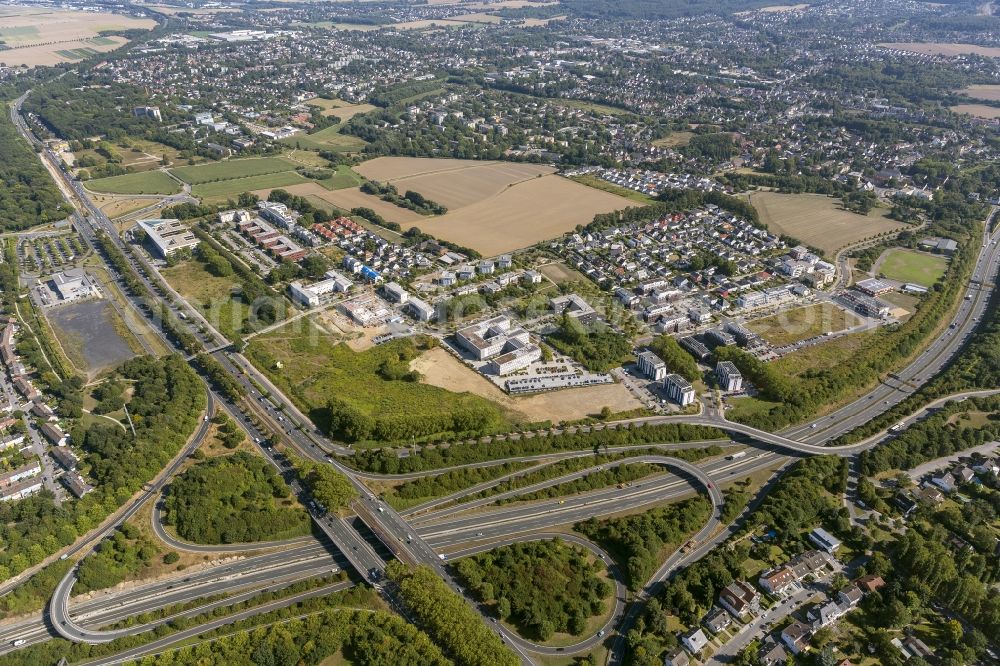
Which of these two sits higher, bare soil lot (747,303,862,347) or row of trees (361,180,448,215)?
bare soil lot (747,303,862,347)

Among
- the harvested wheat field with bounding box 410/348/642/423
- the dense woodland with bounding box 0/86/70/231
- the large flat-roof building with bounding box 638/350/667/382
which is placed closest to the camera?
the harvested wheat field with bounding box 410/348/642/423

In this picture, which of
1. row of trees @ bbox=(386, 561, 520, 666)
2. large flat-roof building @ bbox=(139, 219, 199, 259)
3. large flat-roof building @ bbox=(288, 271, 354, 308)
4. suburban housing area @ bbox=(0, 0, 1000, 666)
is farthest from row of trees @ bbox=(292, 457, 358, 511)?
large flat-roof building @ bbox=(139, 219, 199, 259)

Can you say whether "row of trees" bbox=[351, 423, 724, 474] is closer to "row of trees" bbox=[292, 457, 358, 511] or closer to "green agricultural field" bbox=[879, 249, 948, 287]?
"row of trees" bbox=[292, 457, 358, 511]

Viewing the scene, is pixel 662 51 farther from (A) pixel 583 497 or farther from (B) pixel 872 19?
(A) pixel 583 497

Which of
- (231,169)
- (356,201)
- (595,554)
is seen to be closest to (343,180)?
(356,201)

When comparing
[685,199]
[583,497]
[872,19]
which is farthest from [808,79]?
[583,497]
